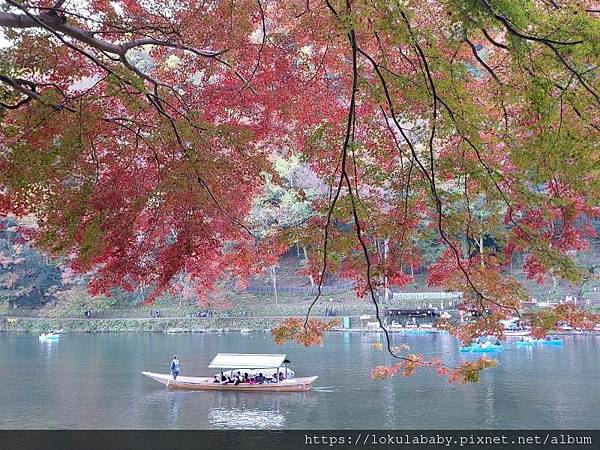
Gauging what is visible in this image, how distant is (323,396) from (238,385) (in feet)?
8.97

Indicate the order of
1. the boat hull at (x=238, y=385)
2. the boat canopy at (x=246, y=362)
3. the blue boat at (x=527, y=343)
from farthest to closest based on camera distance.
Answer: the blue boat at (x=527, y=343)
the boat canopy at (x=246, y=362)
the boat hull at (x=238, y=385)

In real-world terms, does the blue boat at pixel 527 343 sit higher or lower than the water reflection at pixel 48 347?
lower

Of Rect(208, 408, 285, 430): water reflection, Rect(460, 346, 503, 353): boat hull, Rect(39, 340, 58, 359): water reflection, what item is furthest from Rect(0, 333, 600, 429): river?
Rect(39, 340, 58, 359): water reflection

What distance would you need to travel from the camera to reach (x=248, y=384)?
15906mm

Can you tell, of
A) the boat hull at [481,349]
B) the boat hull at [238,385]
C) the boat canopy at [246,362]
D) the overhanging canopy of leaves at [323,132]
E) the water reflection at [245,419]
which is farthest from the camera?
the boat hull at [481,349]

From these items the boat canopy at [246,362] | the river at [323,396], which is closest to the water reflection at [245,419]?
the river at [323,396]

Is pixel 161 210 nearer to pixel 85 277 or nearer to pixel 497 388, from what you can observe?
pixel 497 388

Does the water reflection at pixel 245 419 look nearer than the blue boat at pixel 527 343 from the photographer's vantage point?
Yes

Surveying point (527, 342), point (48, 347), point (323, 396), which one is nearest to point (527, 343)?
point (527, 342)

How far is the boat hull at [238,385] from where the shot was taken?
50.3 ft

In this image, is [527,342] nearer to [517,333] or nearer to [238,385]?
[517,333]

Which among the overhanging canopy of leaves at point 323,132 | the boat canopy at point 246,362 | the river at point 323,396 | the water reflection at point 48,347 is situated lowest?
the river at point 323,396

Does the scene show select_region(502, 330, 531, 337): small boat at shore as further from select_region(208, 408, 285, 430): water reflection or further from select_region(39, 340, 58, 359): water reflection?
select_region(39, 340, 58, 359): water reflection

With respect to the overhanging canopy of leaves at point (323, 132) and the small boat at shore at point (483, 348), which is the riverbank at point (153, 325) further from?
the overhanging canopy of leaves at point (323, 132)
